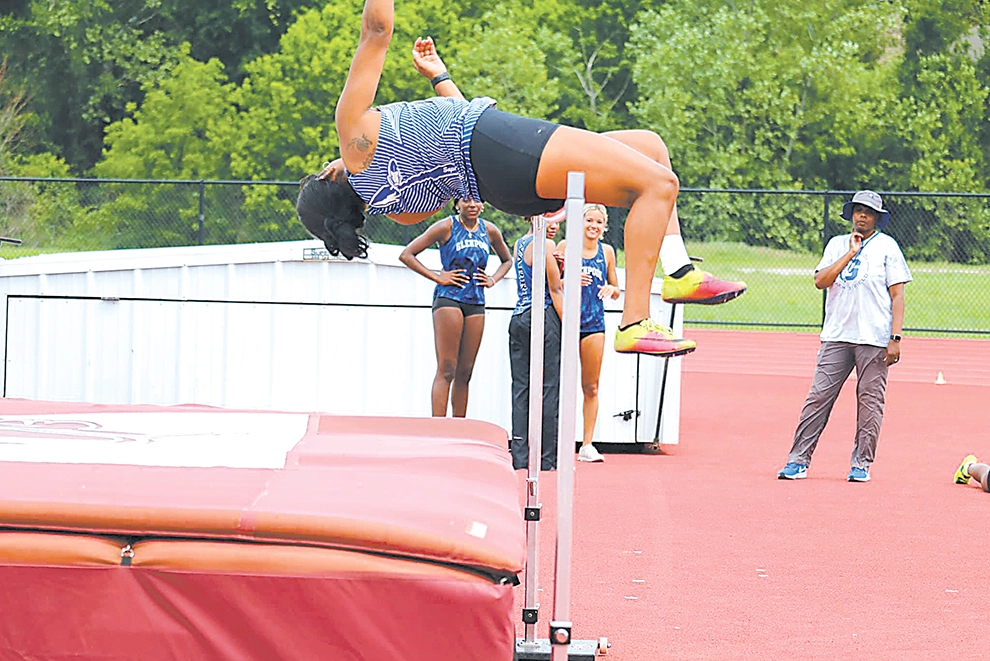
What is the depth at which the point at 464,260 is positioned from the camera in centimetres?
812

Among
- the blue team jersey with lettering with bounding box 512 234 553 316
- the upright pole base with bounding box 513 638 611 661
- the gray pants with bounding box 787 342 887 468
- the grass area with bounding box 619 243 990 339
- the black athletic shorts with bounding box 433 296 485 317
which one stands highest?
the blue team jersey with lettering with bounding box 512 234 553 316

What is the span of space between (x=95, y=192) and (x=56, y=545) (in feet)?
96.3

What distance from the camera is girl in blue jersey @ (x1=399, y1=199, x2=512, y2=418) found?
8094 mm

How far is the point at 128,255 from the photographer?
10.1 m

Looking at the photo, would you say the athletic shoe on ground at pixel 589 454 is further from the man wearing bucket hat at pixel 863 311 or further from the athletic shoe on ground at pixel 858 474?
the athletic shoe on ground at pixel 858 474

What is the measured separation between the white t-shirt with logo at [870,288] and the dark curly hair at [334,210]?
4106mm

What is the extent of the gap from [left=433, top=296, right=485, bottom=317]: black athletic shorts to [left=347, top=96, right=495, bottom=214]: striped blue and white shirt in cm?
402

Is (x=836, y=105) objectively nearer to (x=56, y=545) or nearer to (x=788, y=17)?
(x=788, y=17)

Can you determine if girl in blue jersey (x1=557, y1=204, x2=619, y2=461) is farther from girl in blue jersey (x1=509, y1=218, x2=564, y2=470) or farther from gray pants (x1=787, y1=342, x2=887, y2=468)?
gray pants (x1=787, y1=342, x2=887, y2=468)

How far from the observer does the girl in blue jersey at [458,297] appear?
26.6ft

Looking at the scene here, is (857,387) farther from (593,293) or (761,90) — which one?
(761,90)

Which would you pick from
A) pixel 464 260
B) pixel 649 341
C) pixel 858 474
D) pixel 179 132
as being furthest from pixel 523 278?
pixel 179 132

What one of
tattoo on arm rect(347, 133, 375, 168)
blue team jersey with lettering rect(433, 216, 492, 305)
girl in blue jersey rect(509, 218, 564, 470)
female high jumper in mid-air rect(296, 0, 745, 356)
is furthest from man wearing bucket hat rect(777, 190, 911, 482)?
tattoo on arm rect(347, 133, 375, 168)

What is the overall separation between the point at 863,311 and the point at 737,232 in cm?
1576
